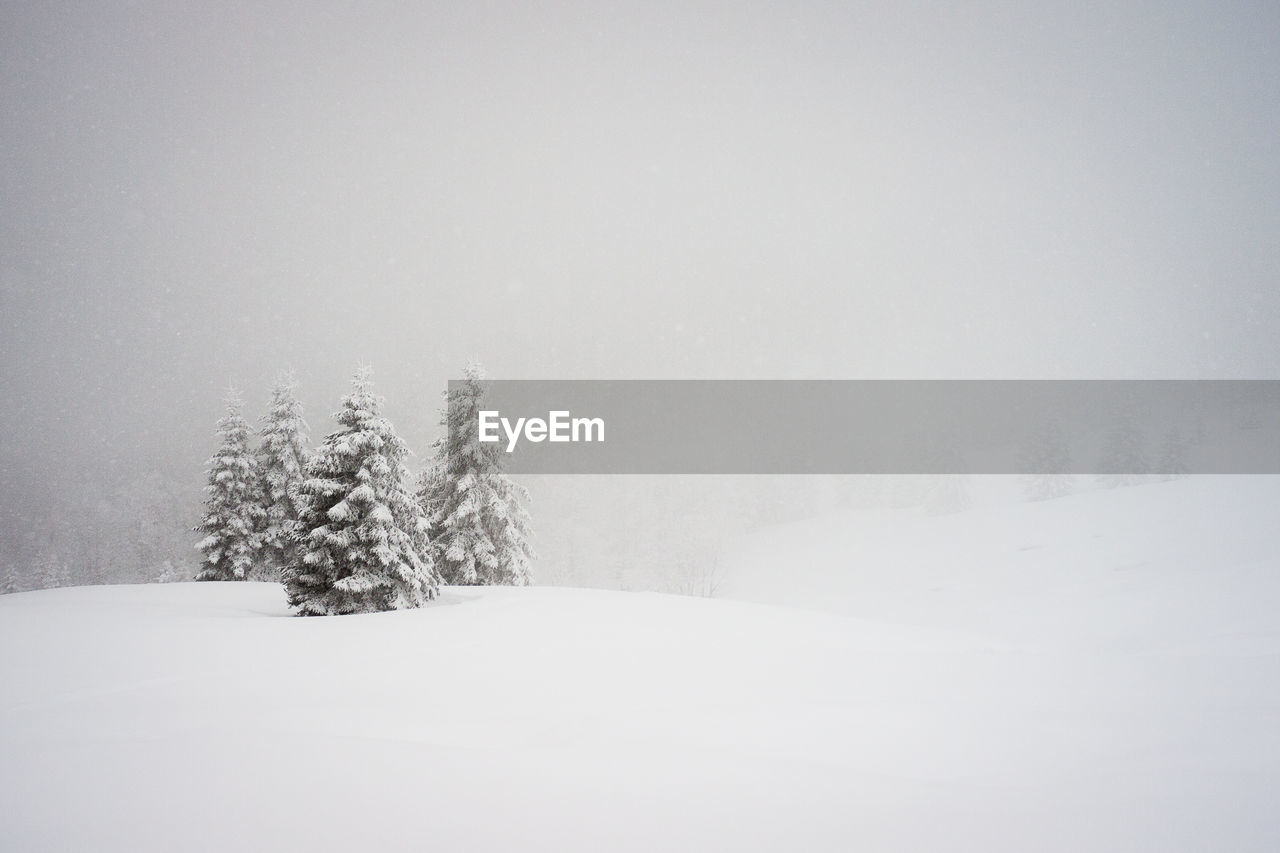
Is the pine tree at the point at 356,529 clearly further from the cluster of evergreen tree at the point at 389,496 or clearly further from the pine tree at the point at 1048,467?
the pine tree at the point at 1048,467

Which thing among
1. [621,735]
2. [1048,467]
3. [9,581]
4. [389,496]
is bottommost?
[9,581]

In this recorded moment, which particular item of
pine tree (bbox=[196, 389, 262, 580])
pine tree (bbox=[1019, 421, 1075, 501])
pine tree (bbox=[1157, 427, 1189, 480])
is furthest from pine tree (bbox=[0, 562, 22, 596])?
pine tree (bbox=[1157, 427, 1189, 480])

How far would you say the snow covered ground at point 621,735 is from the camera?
283 centimetres

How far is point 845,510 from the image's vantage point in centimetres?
6122

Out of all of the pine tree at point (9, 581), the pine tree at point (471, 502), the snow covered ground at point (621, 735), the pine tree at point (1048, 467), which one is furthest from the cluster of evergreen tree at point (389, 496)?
the pine tree at point (9, 581)

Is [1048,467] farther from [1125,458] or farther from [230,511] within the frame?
[230,511]

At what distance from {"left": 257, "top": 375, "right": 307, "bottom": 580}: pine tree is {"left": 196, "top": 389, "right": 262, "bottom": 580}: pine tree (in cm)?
35

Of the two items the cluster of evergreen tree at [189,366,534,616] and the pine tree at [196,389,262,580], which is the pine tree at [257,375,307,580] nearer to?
the cluster of evergreen tree at [189,366,534,616]

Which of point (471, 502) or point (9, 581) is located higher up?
point (471, 502)

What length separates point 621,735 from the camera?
385cm

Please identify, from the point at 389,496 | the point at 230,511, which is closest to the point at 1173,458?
the point at 389,496

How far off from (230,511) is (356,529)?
1273 centimetres

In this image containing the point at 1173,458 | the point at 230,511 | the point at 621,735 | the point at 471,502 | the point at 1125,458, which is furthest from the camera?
the point at 1125,458

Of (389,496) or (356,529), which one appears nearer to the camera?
(356,529)
